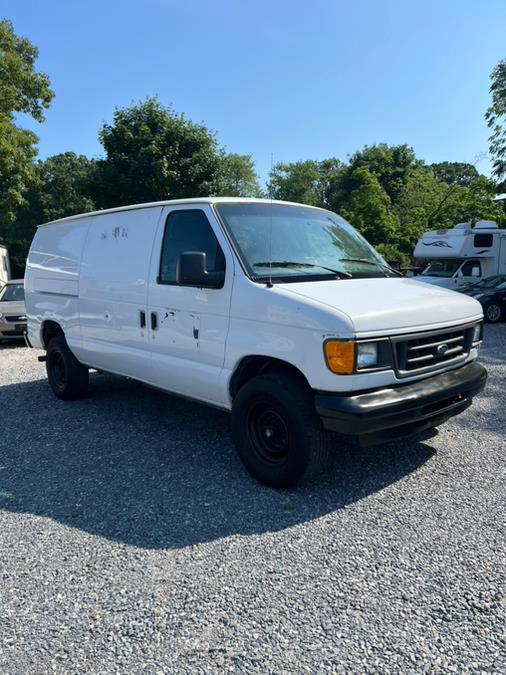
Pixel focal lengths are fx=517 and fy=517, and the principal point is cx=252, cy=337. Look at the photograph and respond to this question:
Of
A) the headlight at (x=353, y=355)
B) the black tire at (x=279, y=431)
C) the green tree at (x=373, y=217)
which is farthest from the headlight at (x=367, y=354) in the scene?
the green tree at (x=373, y=217)

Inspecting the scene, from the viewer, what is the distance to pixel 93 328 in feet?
18.9

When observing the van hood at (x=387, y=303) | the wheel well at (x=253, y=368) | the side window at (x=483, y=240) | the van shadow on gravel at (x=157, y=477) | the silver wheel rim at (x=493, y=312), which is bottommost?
the van shadow on gravel at (x=157, y=477)

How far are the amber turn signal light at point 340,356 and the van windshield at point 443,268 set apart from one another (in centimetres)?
1411

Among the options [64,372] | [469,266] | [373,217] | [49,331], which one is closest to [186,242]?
[64,372]

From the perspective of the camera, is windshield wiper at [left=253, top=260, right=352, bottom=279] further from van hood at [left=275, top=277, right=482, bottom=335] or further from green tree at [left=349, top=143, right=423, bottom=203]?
green tree at [left=349, top=143, right=423, bottom=203]

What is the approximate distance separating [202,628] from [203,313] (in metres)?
2.44

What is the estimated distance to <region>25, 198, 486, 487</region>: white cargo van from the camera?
11.5ft

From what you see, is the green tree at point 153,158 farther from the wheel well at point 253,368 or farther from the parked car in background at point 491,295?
the wheel well at point 253,368

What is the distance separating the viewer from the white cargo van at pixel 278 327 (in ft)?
11.5

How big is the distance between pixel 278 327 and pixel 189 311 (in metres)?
1.06

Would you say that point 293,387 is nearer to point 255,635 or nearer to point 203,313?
point 203,313

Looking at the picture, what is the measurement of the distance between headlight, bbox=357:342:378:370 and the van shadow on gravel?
1046mm

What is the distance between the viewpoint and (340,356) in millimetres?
3396

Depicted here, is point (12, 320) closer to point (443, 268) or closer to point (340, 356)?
point (340, 356)
